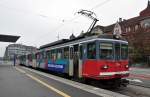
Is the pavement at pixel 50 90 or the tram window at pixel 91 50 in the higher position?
the tram window at pixel 91 50

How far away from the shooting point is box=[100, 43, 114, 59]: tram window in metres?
16.3

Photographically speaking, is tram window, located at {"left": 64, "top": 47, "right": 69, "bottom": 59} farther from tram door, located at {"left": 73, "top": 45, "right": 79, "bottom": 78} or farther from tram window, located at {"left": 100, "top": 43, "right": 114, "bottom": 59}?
tram window, located at {"left": 100, "top": 43, "right": 114, "bottom": 59}

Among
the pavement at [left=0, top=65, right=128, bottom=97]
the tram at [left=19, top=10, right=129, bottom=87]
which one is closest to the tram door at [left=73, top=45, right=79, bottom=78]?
the tram at [left=19, top=10, right=129, bottom=87]

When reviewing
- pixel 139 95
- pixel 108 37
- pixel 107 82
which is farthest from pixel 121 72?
pixel 139 95

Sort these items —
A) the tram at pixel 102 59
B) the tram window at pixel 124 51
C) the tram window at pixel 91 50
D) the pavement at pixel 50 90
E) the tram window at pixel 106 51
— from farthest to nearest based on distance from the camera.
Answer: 1. the tram window at pixel 124 51
2. the tram window at pixel 91 50
3. the tram window at pixel 106 51
4. the tram at pixel 102 59
5. the pavement at pixel 50 90

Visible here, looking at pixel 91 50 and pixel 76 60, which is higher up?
pixel 91 50

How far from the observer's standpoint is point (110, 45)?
54.5 ft

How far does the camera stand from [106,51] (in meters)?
16.6

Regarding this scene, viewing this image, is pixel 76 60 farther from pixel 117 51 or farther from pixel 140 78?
pixel 140 78

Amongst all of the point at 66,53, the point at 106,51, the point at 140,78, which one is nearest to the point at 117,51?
the point at 106,51

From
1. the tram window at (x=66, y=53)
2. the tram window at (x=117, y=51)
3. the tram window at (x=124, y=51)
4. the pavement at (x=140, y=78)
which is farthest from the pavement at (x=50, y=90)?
the pavement at (x=140, y=78)

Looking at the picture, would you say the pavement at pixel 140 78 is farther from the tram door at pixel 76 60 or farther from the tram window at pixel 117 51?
the tram door at pixel 76 60

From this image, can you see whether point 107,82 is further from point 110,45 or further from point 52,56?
point 52,56

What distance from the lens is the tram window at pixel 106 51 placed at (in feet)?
53.5
